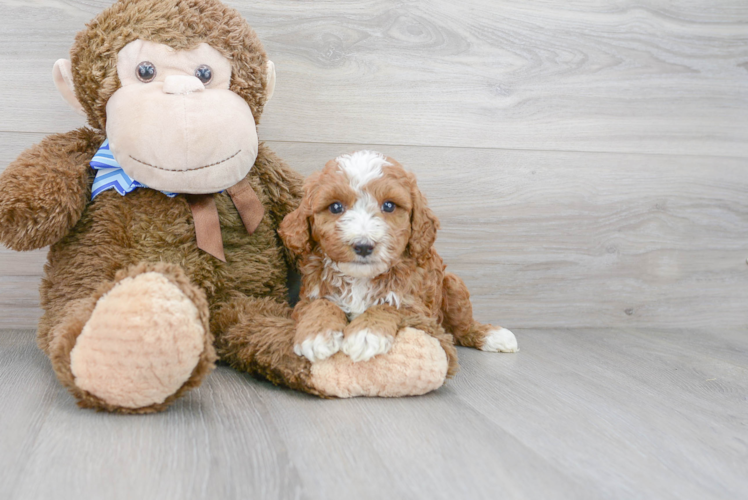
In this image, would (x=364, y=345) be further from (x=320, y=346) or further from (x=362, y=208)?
(x=362, y=208)

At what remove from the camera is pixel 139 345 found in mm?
807

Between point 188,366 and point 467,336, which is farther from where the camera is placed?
point 467,336

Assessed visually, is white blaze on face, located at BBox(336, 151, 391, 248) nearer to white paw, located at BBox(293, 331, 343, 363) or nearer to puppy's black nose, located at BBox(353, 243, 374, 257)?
puppy's black nose, located at BBox(353, 243, 374, 257)

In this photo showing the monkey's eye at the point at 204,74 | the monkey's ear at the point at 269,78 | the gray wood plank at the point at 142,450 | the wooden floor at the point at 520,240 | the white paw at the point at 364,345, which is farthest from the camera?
the monkey's ear at the point at 269,78

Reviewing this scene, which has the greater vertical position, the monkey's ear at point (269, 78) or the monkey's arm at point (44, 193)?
the monkey's ear at point (269, 78)

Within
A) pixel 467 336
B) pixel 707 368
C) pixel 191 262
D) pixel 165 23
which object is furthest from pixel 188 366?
pixel 707 368

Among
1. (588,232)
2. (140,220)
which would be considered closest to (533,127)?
(588,232)

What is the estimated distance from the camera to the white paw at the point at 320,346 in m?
0.96

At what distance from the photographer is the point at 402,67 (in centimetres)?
146

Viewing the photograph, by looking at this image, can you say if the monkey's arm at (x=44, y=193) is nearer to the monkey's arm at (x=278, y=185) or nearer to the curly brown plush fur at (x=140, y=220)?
the curly brown plush fur at (x=140, y=220)

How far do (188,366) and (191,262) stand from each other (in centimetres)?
33

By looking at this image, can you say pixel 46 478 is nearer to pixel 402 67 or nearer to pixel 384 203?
pixel 384 203

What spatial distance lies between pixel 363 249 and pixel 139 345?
0.35m

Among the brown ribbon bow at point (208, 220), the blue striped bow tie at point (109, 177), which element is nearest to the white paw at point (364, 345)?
the brown ribbon bow at point (208, 220)
